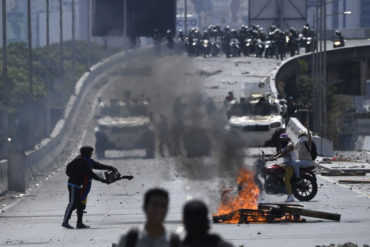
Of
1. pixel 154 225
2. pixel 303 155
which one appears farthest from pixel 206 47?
pixel 154 225

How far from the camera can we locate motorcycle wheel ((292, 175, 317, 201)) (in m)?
22.6

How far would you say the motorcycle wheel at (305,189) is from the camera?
2258cm

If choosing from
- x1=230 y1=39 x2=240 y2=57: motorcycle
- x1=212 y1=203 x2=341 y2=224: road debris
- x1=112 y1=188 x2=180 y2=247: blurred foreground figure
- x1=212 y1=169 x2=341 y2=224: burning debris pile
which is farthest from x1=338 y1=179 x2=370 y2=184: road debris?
x1=230 y1=39 x2=240 y2=57: motorcycle

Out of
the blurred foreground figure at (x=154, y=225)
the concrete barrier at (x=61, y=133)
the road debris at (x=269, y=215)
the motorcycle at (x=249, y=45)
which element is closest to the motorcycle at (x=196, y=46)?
the motorcycle at (x=249, y=45)

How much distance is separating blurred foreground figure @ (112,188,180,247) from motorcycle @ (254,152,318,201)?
48.1 feet

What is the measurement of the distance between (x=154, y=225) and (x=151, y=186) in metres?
22.2

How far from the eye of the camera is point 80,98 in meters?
68.3

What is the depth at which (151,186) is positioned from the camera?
98.2 feet

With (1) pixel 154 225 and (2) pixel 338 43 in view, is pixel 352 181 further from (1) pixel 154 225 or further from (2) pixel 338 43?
(2) pixel 338 43

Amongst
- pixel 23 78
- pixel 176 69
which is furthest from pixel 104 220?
pixel 23 78

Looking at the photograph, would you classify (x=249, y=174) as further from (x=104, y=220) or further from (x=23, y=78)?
(x=23, y=78)

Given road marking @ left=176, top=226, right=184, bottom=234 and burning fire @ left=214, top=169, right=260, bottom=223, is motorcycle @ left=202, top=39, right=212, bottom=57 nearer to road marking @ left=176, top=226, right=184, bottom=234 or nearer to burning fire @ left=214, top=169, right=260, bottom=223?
burning fire @ left=214, top=169, right=260, bottom=223

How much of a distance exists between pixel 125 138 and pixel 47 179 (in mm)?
5960

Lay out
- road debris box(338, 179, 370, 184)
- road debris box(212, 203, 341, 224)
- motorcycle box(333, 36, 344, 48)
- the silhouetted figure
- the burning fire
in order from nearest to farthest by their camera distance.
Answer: road debris box(212, 203, 341, 224) → the burning fire → road debris box(338, 179, 370, 184) → the silhouetted figure → motorcycle box(333, 36, 344, 48)
